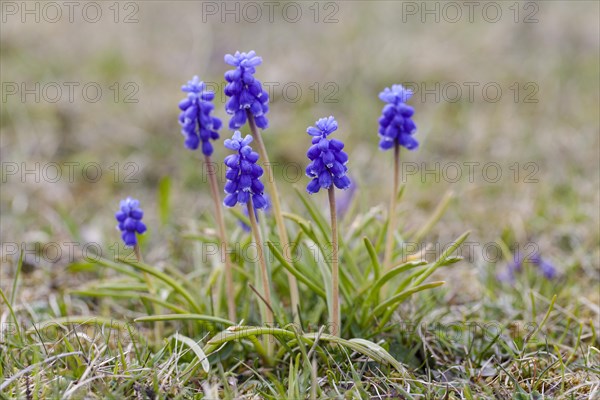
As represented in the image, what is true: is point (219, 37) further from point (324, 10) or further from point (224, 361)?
point (224, 361)

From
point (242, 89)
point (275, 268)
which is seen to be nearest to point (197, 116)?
point (242, 89)

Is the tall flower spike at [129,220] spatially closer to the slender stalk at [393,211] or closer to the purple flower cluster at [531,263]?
the slender stalk at [393,211]

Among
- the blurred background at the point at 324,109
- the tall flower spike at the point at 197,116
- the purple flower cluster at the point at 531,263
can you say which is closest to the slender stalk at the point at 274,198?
the tall flower spike at the point at 197,116

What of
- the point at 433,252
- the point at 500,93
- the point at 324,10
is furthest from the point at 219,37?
the point at 433,252

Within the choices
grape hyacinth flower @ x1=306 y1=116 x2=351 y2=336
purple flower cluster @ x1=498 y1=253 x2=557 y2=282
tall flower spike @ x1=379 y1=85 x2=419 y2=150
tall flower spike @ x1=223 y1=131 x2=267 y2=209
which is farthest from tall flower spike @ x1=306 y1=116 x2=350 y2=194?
purple flower cluster @ x1=498 y1=253 x2=557 y2=282

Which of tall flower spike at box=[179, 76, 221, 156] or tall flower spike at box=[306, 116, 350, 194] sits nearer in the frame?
tall flower spike at box=[306, 116, 350, 194]

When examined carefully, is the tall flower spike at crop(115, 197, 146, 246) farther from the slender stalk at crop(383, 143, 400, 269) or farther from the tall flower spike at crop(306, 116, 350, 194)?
the slender stalk at crop(383, 143, 400, 269)
